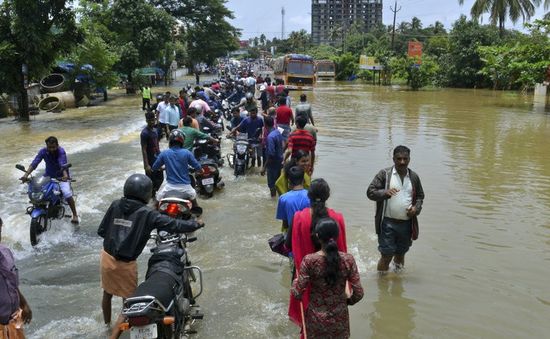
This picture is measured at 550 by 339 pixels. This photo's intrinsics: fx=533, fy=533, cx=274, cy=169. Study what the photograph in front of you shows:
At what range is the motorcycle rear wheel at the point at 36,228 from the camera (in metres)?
7.00

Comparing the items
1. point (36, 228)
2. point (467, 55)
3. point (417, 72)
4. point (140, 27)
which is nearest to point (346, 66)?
point (467, 55)

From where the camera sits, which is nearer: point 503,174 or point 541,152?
point 503,174

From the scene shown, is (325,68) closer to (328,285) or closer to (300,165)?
(300,165)

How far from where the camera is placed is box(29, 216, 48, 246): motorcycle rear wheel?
23.0 ft

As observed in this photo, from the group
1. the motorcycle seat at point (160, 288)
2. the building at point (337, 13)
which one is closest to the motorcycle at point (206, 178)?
the motorcycle seat at point (160, 288)

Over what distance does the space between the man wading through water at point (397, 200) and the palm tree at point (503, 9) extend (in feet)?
151

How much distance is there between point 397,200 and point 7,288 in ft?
11.9

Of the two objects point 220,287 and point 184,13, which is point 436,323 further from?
point 184,13

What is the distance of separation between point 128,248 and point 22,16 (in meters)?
18.9

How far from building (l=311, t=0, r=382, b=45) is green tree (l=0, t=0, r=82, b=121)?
15148cm

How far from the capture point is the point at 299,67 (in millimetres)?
39156

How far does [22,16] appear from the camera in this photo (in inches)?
787

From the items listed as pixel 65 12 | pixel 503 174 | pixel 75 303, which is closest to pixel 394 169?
pixel 75 303

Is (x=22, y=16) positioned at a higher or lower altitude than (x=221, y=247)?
higher
